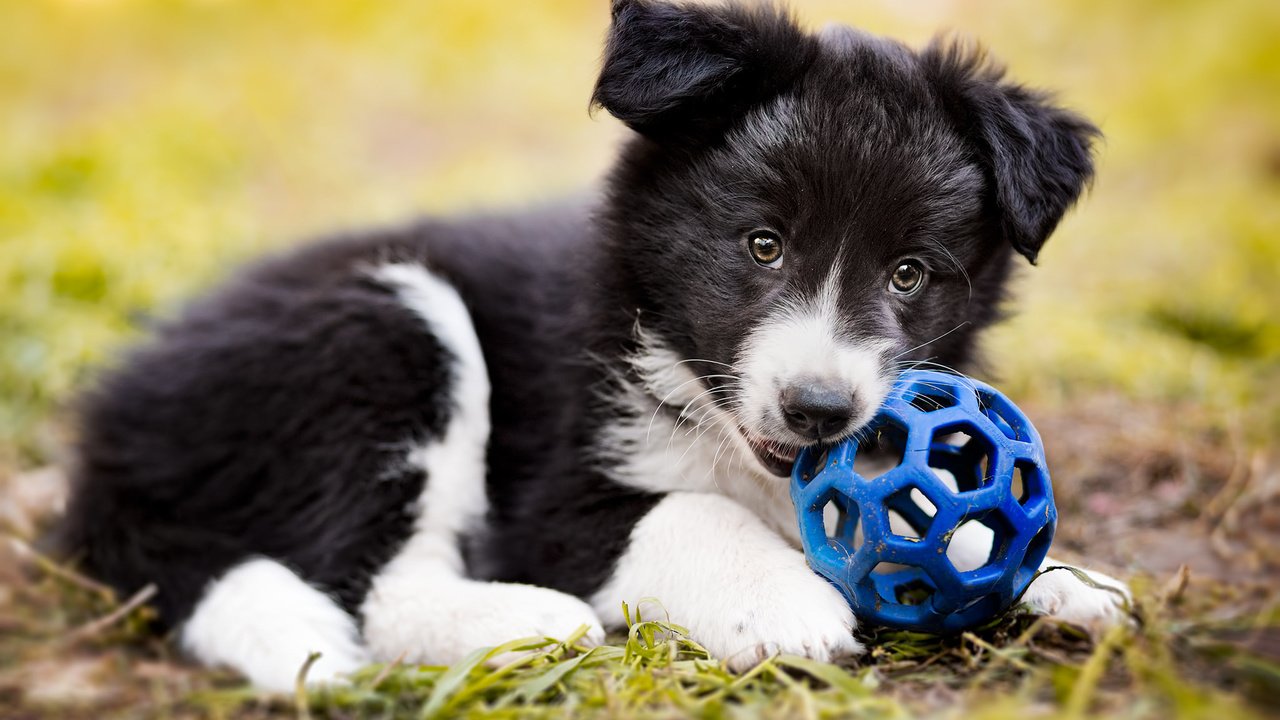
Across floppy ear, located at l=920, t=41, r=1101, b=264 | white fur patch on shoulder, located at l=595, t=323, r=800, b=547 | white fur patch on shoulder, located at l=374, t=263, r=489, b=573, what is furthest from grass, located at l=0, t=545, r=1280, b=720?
floppy ear, located at l=920, t=41, r=1101, b=264

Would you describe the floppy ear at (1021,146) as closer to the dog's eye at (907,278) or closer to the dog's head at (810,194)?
the dog's head at (810,194)

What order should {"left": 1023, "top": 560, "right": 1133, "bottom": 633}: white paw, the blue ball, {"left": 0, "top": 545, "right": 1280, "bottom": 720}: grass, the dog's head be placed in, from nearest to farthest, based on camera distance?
1. {"left": 0, "top": 545, "right": 1280, "bottom": 720}: grass
2. the blue ball
3. {"left": 1023, "top": 560, "right": 1133, "bottom": 633}: white paw
4. the dog's head

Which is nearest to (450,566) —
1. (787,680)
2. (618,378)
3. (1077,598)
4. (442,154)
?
(618,378)

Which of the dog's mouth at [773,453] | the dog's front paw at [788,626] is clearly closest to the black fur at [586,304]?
the dog's mouth at [773,453]

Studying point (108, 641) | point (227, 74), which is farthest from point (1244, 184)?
point (108, 641)

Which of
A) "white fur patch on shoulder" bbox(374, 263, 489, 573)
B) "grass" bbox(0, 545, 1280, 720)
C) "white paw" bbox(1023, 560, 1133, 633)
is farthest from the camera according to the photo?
"white fur patch on shoulder" bbox(374, 263, 489, 573)

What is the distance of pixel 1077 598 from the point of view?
8.07 ft

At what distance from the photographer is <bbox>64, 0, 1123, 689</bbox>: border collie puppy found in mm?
2580

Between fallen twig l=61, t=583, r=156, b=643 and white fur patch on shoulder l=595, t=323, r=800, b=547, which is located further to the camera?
white fur patch on shoulder l=595, t=323, r=800, b=547

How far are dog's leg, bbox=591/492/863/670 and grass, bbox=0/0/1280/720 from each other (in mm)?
82

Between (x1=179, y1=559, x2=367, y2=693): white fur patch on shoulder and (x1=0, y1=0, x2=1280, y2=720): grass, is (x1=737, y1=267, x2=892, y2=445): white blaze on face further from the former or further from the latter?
(x1=179, y1=559, x2=367, y2=693): white fur patch on shoulder

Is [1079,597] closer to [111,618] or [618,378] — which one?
[618,378]

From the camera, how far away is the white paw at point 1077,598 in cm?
242

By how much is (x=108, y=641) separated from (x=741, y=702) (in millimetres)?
1857
